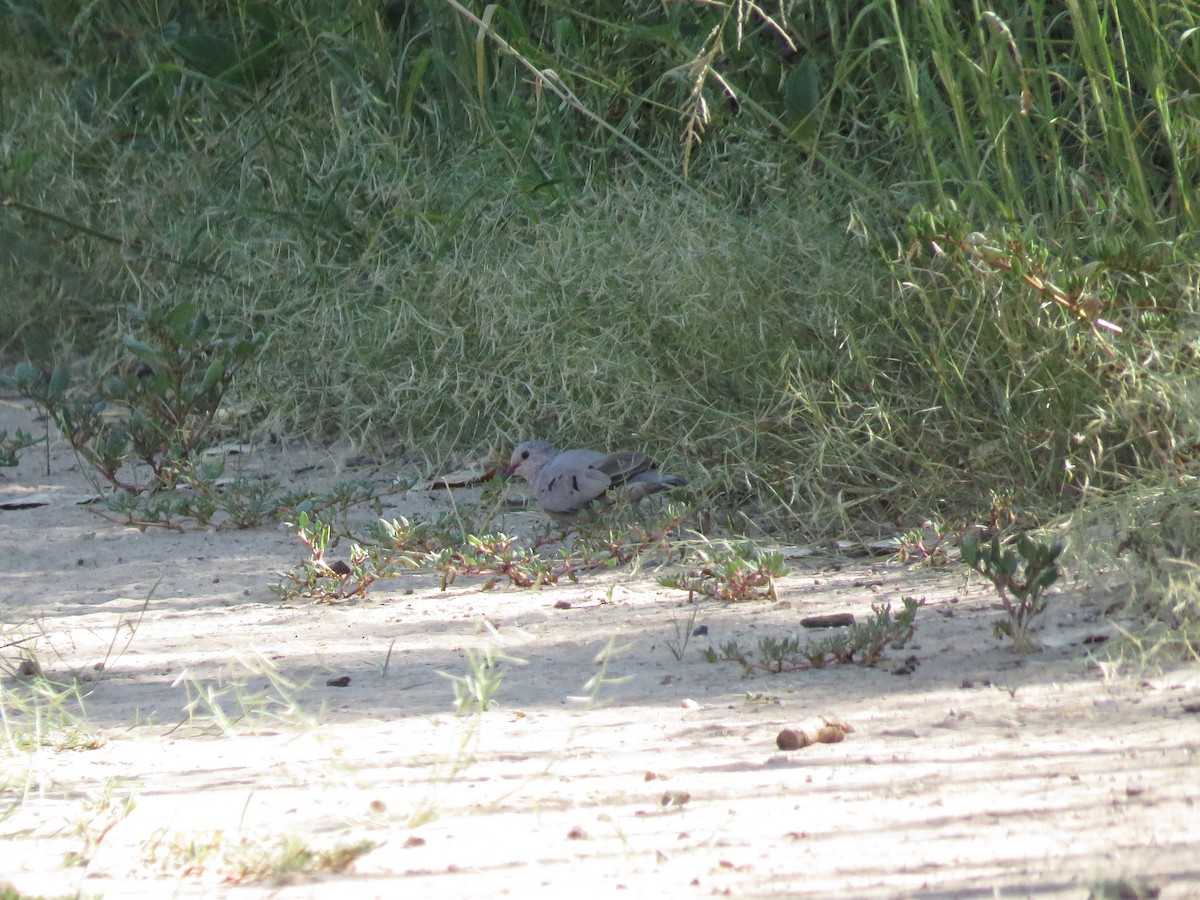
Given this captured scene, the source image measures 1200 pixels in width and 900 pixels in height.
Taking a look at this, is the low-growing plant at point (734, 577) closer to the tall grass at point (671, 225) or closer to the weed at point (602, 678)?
the weed at point (602, 678)

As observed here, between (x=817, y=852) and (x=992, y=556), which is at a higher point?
(x=817, y=852)

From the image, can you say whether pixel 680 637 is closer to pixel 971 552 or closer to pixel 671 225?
pixel 971 552

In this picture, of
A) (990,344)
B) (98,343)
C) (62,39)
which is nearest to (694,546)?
(990,344)

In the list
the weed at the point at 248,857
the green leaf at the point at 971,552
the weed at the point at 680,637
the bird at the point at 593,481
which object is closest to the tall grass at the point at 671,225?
the bird at the point at 593,481

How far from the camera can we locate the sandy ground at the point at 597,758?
1717 millimetres

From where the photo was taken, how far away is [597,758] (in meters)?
2.17

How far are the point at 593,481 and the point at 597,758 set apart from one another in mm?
1678

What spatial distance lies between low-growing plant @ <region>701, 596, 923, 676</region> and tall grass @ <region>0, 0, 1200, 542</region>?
3.06 ft

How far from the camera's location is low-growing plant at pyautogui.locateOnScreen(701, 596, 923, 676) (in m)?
2.55

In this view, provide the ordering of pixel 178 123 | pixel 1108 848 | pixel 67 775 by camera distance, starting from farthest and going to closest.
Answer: pixel 178 123, pixel 67 775, pixel 1108 848

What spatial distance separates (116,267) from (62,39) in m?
1.29

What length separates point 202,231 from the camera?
563 cm

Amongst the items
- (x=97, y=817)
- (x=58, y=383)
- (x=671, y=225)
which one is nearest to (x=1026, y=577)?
(x=97, y=817)

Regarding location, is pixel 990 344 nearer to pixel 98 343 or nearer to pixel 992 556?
pixel 992 556
